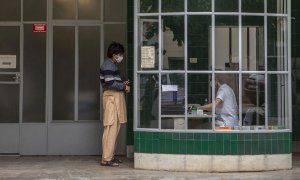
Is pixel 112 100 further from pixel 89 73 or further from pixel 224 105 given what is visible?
pixel 224 105

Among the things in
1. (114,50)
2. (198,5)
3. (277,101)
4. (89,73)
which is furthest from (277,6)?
(89,73)

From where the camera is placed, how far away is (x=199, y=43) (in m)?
9.29

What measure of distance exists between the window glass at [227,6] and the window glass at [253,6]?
0.43 feet

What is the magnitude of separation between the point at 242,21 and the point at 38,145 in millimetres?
4621

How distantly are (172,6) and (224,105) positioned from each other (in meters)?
1.83

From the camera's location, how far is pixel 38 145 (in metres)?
11.0

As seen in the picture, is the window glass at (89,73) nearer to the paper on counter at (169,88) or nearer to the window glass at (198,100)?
the paper on counter at (169,88)

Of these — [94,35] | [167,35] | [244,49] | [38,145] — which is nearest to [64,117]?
[38,145]

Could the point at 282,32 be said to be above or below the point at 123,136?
above

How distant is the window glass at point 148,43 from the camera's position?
946 centimetres

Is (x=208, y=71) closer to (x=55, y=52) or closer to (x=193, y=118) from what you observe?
(x=193, y=118)

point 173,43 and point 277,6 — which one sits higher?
point 277,6

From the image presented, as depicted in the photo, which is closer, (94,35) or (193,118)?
(193,118)

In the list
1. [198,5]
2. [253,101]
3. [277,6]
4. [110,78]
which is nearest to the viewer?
[198,5]
